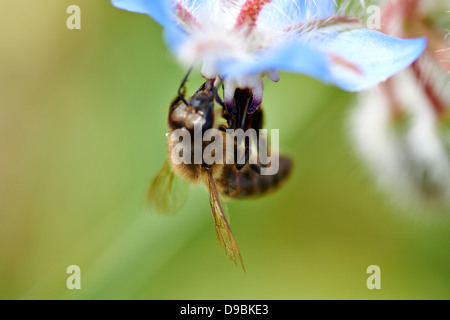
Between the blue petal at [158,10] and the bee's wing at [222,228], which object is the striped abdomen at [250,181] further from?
the blue petal at [158,10]

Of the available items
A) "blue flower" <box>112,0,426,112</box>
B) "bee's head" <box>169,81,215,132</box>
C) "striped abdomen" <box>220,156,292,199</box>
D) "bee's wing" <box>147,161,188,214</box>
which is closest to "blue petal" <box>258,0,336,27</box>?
"blue flower" <box>112,0,426,112</box>

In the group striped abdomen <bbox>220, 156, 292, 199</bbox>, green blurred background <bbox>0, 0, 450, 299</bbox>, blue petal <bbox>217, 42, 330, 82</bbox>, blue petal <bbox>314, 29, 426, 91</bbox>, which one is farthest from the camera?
green blurred background <bbox>0, 0, 450, 299</bbox>

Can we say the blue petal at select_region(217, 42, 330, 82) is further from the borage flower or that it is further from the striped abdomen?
the borage flower

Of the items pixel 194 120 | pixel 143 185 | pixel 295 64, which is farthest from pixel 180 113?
pixel 143 185

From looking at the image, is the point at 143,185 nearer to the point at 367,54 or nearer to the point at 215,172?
the point at 215,172

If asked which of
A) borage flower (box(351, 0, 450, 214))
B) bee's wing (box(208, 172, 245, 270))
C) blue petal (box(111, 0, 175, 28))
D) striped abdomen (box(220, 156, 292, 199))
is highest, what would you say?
borage flower (box(351, 0, 450, 214))

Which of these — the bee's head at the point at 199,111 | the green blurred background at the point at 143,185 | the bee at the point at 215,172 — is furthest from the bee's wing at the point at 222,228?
the green blurred background at the point at 143,185
